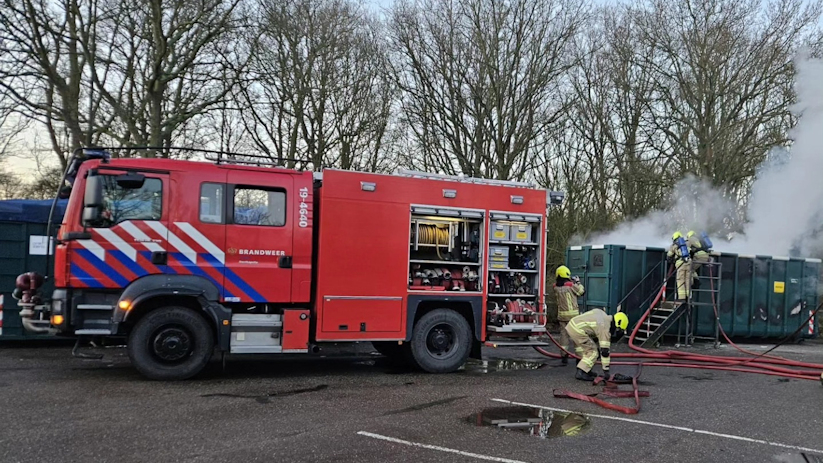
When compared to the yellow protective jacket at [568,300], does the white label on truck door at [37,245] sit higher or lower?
higher

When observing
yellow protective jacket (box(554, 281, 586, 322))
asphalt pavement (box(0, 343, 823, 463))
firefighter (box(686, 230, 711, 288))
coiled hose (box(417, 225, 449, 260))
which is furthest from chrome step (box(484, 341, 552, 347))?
firefighter (box(686, 230, 711, 288))

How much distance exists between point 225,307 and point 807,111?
15.2 m

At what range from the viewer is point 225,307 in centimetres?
748

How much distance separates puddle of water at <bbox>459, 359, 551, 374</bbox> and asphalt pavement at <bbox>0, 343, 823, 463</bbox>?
0.15 meters

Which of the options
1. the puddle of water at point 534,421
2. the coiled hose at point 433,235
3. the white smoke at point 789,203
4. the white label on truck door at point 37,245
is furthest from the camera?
the white smoke at point 789,203

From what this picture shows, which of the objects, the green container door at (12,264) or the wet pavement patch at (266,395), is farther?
the green container door at (12,264)

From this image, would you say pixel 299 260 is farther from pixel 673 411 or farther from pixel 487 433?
pixel 673 411

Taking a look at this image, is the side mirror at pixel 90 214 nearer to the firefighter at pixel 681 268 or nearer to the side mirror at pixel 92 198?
the side mirror at pixel 92 198

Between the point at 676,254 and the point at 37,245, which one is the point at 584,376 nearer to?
the point at 676,254

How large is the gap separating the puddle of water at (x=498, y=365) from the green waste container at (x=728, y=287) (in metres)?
3.76

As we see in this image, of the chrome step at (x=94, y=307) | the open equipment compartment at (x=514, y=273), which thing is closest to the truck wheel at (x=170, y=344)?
the chrome step at (x=94, y=307)

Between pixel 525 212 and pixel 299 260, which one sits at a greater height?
pixel 525 212

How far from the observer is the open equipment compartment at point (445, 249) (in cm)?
843

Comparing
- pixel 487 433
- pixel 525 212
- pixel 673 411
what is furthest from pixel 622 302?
pixel 487 433
